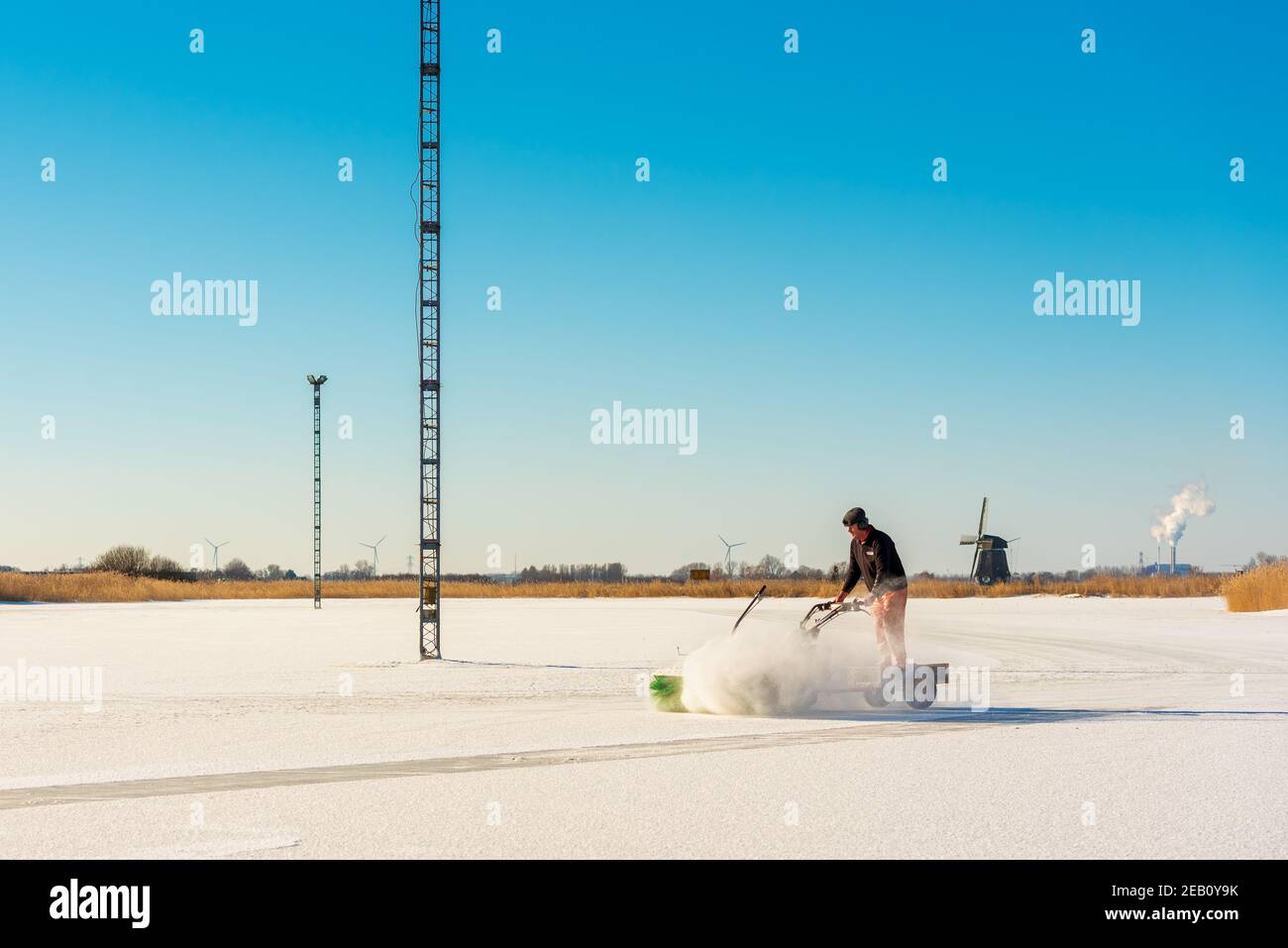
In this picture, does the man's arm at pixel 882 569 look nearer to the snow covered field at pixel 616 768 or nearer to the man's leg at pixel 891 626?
the man's leg at pixel 891 626

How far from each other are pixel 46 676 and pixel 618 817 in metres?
16.2

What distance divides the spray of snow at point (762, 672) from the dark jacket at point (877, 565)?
39.1 inches

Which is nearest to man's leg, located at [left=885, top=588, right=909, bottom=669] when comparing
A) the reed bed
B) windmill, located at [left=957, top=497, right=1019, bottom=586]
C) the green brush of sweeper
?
the green brush of sweeper

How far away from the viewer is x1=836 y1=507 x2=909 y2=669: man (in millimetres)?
14695

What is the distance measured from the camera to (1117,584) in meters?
73.4

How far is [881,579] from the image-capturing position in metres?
14.8

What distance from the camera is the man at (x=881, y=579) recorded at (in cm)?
1470

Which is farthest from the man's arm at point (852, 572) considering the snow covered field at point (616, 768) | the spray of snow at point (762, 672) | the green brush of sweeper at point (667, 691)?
the green brush of sweeper at point (667, 691)

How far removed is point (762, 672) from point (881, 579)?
6.10 feet

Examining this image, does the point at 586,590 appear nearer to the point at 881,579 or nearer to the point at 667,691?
the point at 667,691

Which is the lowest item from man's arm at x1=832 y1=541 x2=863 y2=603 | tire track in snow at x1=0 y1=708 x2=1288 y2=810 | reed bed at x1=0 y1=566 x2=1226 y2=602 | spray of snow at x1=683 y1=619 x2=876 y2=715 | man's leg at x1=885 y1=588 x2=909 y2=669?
reed bed at x1=0 y1=566 x2=1226 y2=602

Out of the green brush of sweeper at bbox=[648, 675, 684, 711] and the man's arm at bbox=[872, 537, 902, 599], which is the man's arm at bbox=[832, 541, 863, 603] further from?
the green brush of sweeper at bbox=[648, 675, 684, 711]
